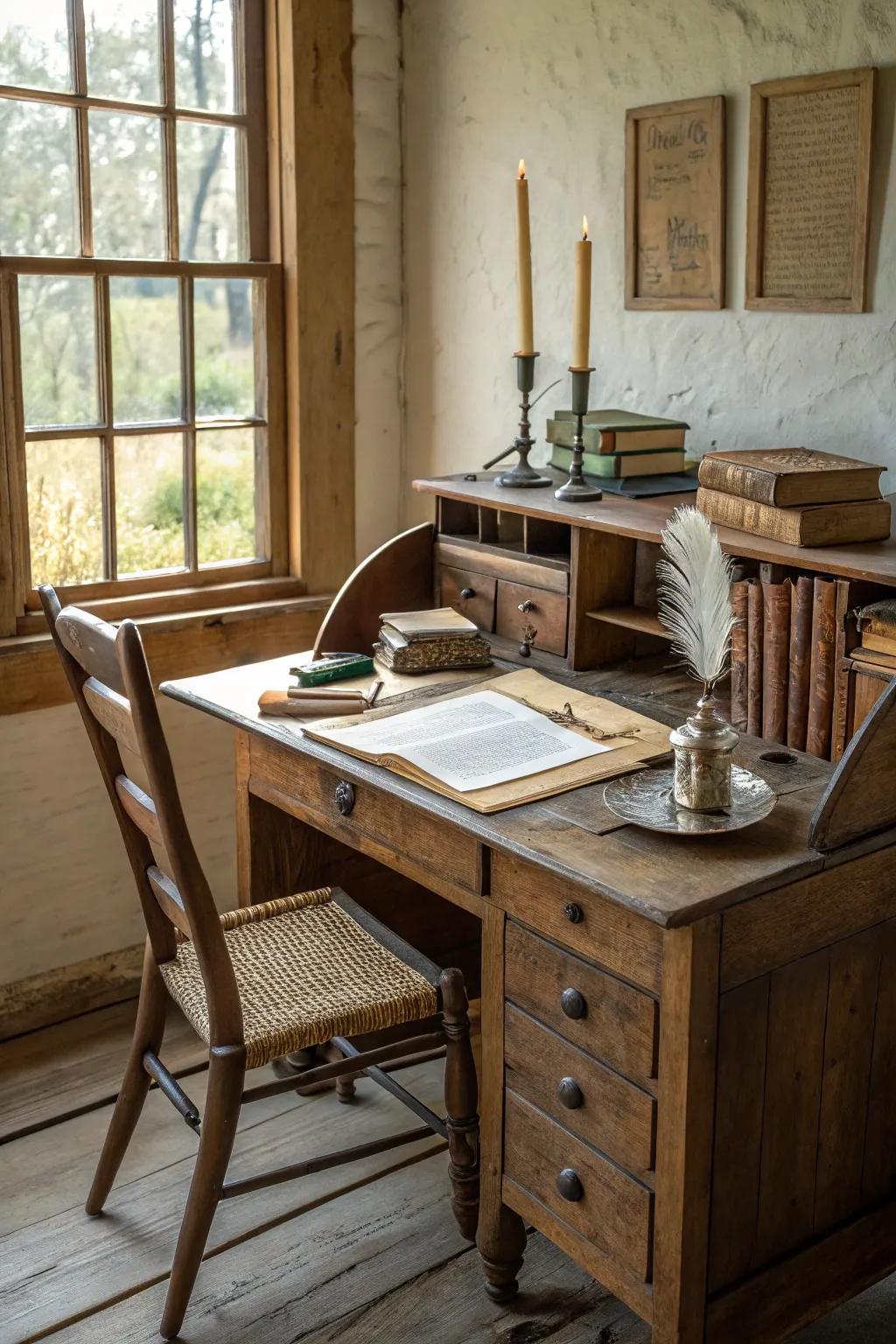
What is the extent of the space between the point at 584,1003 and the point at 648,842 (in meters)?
0.24

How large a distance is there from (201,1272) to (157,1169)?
312mm

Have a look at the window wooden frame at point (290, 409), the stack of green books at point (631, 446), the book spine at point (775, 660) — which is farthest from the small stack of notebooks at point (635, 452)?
the window wooden frame at point (290, 409)

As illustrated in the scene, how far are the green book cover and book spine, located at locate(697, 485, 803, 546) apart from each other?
11.9 inches

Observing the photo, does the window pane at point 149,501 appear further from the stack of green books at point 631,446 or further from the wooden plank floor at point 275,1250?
the wooden plank floor at point 275,1250

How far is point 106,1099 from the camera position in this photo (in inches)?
109

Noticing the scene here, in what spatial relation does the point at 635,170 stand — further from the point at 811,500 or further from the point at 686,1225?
the point at 686,1225

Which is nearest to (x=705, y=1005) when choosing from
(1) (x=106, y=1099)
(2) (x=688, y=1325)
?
(2) (x=688, y=1325)

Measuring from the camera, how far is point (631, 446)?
2.55 m

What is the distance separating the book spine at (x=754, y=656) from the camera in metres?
2.13

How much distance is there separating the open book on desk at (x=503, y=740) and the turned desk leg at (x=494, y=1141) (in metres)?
0.19

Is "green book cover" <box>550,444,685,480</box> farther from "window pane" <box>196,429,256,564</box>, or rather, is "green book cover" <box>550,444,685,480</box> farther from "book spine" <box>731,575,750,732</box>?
"window pane" <box>196,429,256,564</box>

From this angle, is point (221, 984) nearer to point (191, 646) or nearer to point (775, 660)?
point (775, 660)

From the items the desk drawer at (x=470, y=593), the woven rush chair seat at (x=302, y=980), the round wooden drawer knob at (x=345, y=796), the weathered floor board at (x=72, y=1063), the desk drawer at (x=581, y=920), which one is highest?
the desk drawer at (x=470, y=593)

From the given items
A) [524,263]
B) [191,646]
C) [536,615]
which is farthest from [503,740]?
[191,646]
